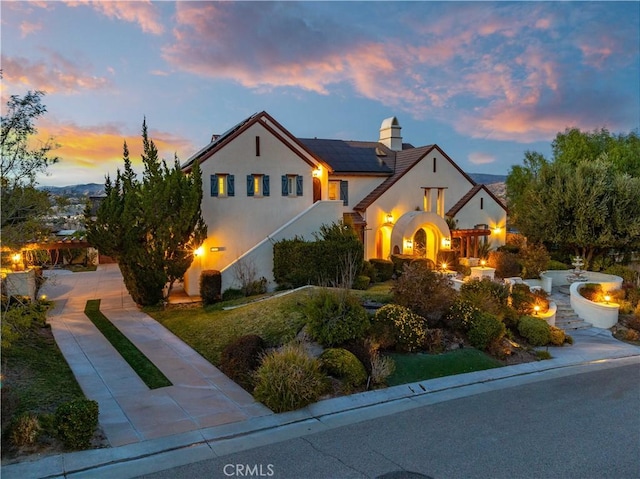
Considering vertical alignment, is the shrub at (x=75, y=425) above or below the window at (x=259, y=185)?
below

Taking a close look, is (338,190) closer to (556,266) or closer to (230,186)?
(230,186)

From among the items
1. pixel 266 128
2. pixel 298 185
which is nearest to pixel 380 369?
pixel 298 185

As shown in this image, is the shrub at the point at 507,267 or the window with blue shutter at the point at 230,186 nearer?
the window with blue shutter at the point at 230,186

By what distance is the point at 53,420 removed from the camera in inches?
303

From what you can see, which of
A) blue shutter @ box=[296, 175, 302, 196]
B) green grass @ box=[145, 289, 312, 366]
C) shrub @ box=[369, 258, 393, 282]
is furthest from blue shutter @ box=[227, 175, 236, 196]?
shrub @ box=[369, 258, 393, 282]

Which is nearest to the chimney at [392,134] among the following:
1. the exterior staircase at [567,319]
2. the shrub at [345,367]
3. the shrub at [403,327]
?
the exterior staircase at [567,319]

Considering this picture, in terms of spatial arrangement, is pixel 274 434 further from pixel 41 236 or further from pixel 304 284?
pixel 304 284

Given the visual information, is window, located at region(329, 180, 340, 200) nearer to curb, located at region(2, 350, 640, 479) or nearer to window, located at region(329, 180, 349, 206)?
window, located at region(329, 180, 349, 206)

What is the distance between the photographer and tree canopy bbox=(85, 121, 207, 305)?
1761 cm

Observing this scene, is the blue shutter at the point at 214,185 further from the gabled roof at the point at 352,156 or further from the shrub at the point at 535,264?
the shrub at the point at 535,264

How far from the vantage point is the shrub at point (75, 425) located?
7.45m

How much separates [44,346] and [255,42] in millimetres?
12654

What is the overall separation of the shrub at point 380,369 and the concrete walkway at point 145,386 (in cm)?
280

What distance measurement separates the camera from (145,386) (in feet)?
34.4
